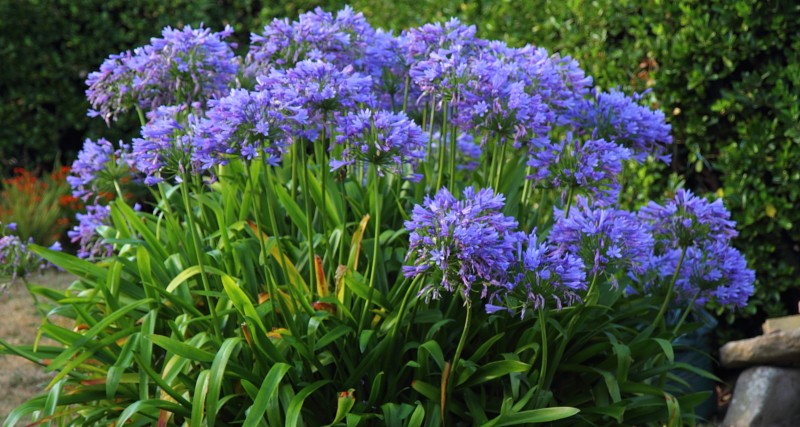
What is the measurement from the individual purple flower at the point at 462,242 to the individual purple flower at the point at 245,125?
1.61ft

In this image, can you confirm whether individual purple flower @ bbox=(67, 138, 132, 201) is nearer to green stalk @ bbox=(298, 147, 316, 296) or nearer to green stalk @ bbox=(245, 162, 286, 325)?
green stalk @ bbox=(245, 162, 286, 325)

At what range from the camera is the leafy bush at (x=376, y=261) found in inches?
107

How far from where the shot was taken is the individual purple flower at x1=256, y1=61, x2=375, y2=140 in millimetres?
A: 2691

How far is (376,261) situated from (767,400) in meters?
2.33

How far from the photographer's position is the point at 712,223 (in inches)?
124

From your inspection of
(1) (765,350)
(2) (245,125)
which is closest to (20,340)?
(2) (245,125)

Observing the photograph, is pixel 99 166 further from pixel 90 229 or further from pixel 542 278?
pixel 542 278

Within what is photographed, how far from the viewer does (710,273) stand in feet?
10.8

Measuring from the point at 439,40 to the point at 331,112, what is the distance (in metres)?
0.76

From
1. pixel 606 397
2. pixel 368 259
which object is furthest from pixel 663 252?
pixel 368 259

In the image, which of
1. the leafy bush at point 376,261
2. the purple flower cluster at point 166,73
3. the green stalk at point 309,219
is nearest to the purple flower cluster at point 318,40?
the leafy bush at point 376,261

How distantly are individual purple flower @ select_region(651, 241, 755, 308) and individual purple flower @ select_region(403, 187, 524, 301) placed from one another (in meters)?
1.06

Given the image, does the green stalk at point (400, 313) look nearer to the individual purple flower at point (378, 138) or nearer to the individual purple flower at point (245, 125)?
the individual purple flower at point (378, 138)


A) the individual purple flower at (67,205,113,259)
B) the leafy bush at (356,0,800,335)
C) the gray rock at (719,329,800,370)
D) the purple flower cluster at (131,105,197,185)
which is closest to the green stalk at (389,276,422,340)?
the purple flower cluster at (131,105,197,185)
